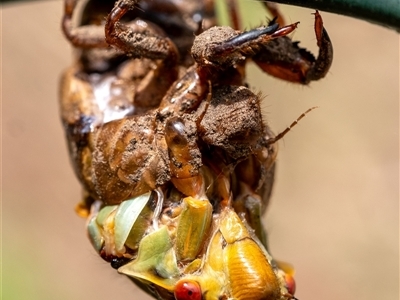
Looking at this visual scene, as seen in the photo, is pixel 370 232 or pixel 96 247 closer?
pixel 96 247

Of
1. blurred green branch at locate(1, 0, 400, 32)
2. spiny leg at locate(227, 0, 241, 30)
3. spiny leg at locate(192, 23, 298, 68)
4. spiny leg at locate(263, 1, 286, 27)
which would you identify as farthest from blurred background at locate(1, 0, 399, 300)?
blurred green branch at locate(1, 0, 400, 32)

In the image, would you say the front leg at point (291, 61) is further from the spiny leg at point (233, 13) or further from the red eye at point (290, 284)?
the red eye at point (290, 284)

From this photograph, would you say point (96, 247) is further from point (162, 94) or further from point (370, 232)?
point (370, 232)

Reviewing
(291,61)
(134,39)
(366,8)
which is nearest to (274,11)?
(291,61)

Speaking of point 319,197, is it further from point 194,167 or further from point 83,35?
point 194,167

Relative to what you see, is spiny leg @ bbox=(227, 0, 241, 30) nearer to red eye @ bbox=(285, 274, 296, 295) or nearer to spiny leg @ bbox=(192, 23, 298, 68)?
spiny leg @ bbox=(192, 23, 298, 68)

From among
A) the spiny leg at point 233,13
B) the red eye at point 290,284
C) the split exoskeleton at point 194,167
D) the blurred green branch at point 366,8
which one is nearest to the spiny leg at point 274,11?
the spiny leg at point 233,13

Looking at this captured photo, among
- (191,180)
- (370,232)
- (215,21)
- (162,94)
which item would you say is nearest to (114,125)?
(162,94)
